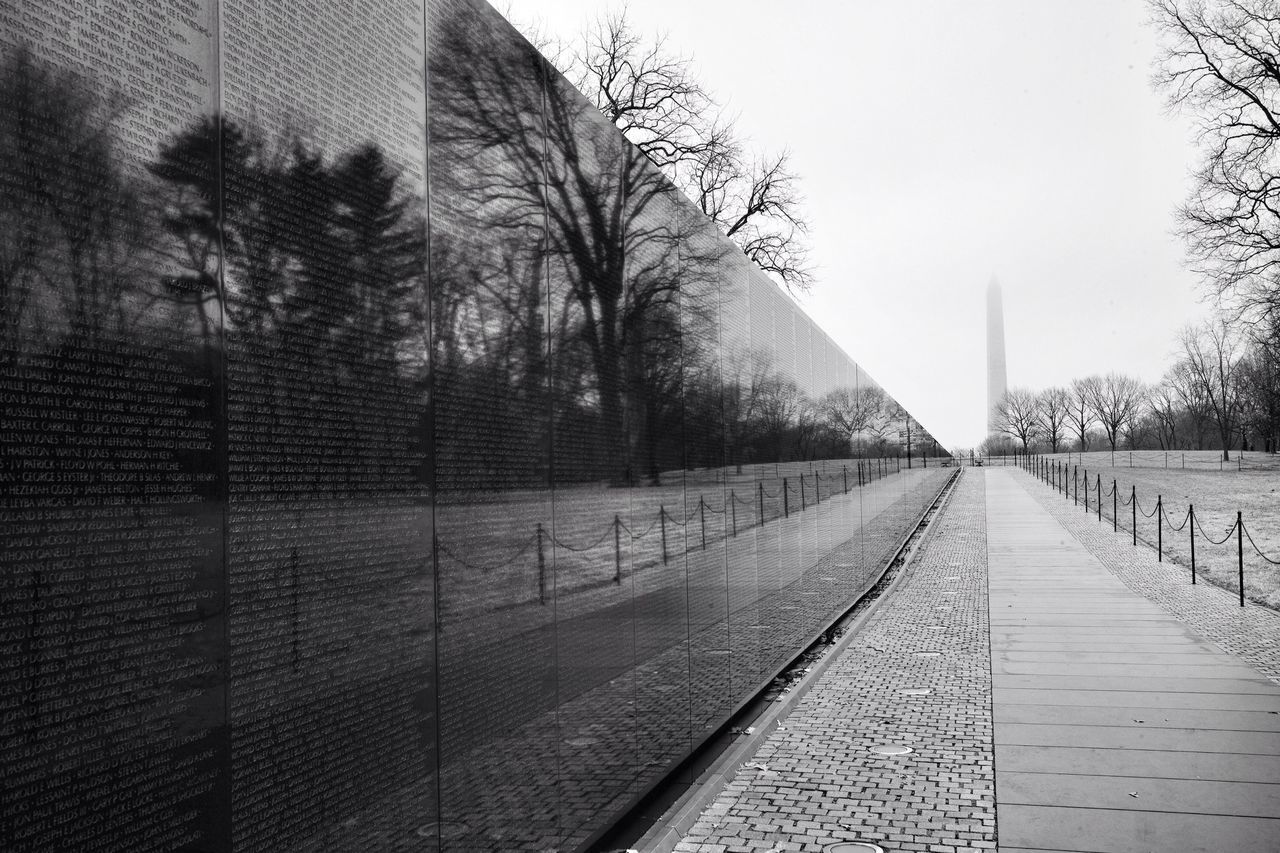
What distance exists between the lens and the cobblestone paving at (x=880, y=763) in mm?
5309

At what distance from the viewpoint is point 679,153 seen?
31.3 m

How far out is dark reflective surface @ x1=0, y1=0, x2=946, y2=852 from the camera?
82.4 inches

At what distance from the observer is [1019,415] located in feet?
448

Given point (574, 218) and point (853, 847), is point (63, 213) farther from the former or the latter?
point (853, 847)

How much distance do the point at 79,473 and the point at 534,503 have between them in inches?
91.4

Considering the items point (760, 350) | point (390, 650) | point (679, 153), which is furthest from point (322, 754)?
point (679, 153)

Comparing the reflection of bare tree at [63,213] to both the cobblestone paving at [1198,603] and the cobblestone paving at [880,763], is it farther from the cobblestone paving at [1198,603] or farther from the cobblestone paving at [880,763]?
the cobblestone paving at [1198,603]

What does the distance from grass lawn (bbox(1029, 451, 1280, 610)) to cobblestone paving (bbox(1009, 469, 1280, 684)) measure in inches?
17.0

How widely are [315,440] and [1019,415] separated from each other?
144225 millimetres

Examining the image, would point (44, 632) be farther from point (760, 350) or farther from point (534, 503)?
point (760, 350)

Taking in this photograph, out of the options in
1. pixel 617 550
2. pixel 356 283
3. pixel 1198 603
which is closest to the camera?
pixel 356 283

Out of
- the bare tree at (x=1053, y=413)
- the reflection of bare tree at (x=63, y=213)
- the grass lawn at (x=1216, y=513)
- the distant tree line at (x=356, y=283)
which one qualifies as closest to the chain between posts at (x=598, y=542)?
the distant tree line at (x=356, y=283)

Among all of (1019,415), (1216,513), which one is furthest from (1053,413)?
(1216,513)

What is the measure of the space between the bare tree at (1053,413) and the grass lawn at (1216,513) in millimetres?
54810
